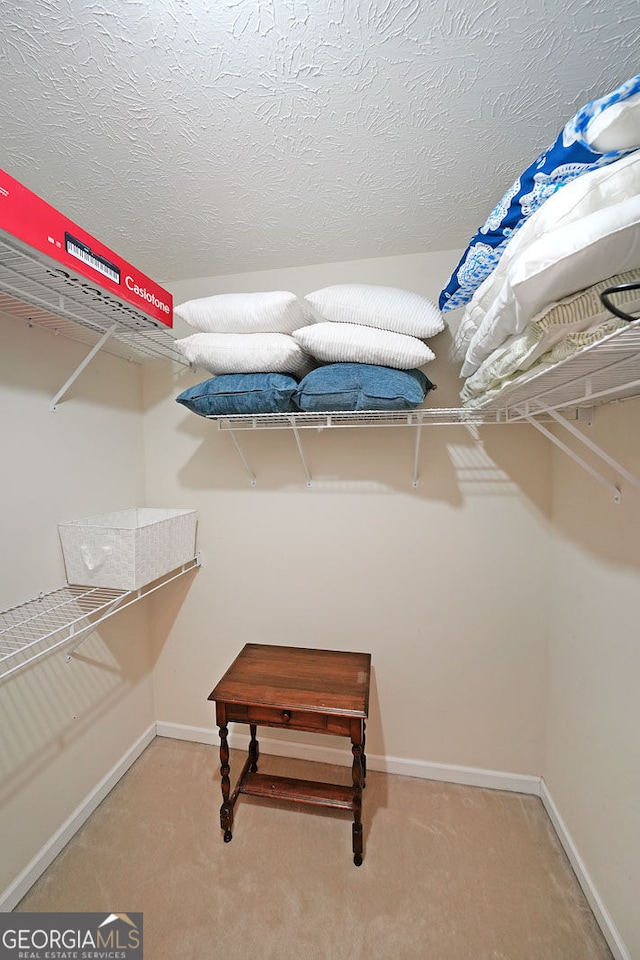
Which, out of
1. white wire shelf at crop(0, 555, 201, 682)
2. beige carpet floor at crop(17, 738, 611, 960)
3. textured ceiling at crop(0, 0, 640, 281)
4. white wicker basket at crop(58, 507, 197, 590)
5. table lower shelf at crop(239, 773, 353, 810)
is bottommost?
beige carpet floor at crop(17, 738, 611, 960)

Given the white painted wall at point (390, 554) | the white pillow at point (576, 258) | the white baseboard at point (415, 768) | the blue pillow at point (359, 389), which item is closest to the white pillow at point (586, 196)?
the white pillow at point (576, 258)

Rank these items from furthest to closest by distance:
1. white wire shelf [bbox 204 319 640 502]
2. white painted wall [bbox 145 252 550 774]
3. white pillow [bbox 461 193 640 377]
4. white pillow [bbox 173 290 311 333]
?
white painted wall [bbox 145 252 550 774] < white pillow [bbox 173 290 311 333] < white wire shelf [bbox 204 319 640 502] < white pillow [bbox 461 193 640 377]

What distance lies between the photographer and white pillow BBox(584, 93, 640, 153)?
1.82 ft

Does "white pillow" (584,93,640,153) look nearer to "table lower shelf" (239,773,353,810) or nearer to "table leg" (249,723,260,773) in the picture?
"table lower shelf" (239,773,353,810)

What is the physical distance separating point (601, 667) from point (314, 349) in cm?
144

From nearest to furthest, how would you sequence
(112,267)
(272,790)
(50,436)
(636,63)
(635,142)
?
(635,142), (636,63), (112,267), (50,436), (272,790)

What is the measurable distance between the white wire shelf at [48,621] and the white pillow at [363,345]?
3.61 feet

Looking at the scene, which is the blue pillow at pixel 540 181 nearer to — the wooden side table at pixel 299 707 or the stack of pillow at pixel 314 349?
the stack of pillow at pixel 314 349

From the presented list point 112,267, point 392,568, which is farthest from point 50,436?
point 392,568

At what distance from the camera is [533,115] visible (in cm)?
99

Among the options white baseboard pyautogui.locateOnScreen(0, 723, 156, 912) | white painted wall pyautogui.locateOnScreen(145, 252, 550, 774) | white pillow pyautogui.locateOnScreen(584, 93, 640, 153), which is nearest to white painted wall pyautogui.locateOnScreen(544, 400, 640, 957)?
white painted wall pyautogui.locateOnScreen(145, 252, 550, 774)

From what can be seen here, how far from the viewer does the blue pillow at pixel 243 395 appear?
1424 millimetres

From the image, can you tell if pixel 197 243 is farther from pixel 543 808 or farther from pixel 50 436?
pixel 543 808

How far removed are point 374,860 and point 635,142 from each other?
6.91ft
